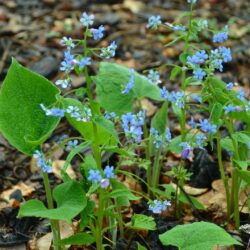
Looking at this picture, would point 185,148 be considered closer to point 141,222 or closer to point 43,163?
point 141,222

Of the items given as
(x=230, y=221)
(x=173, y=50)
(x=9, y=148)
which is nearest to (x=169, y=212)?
(x=230, y=221)

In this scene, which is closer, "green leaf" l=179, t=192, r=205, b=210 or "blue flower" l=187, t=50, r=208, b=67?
"blue flower" l=187, t=50, r=208, b=67

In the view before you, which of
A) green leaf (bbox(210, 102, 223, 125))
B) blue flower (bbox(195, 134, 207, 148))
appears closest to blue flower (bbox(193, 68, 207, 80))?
green leaf (bbox(210, 102, 223, 125))

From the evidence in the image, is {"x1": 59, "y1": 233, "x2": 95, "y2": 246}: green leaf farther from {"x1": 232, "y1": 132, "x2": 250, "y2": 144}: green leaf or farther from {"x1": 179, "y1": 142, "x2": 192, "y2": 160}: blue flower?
{"x1": 232, "y1": 132, "x2": 250, "y2": 144}: green leaf

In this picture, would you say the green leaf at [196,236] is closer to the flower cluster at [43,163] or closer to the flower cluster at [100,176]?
the flower cluster at [100,176]

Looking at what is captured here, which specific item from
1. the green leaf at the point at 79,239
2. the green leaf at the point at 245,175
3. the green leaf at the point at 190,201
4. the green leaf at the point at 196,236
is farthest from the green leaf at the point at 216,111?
the green leaf at the point at 79,239

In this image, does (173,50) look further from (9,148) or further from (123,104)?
(123,104)
